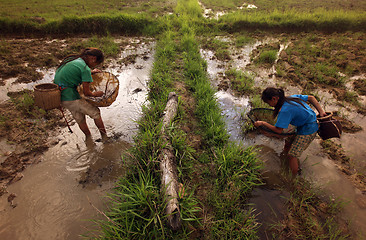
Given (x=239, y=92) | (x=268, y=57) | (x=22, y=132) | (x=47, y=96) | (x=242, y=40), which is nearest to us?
(x=47, y=96)

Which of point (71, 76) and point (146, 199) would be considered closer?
point (146, 199)

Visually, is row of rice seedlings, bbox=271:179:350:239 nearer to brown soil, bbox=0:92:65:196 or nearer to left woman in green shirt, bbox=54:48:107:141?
left woman in green shirt, bbox=54:48:107:141

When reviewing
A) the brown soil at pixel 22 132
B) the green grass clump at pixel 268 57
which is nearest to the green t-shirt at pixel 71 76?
the brown soil at pixel 22 132

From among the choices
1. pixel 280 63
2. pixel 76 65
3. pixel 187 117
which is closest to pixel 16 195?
pixel 76 65

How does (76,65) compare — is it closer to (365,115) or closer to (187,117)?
(187,117)

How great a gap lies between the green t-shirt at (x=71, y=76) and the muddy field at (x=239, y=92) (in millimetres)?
914

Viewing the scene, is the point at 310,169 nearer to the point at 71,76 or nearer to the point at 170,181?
the point at 170,181

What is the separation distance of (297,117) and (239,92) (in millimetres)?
2197

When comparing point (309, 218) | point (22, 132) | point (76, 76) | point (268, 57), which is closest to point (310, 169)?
point (309, 218)

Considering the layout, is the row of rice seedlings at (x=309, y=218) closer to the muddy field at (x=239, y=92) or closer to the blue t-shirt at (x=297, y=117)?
the muddy field at (x=239, y=92)

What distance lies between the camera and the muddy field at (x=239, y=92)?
2.63 m

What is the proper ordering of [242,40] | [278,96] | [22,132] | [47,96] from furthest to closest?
[242,40]
[22,132]
[47,96]
[278,96]

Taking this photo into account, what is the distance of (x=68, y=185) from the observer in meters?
2.43

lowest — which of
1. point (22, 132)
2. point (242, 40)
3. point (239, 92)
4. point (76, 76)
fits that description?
point (22, 132)
